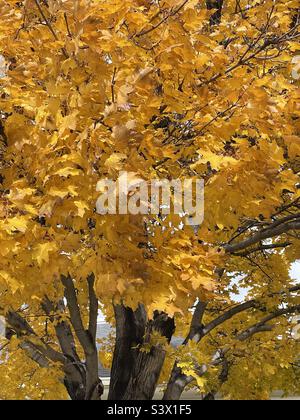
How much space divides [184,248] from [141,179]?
861 millimetres

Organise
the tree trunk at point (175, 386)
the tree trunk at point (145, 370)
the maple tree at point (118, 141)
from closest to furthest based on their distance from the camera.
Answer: the maple tree at point (118, 141) → the tree trunk at point (145, 370) → the tree trunk at point (175, 386)

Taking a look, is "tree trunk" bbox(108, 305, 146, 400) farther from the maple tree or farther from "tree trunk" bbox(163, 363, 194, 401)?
the maple tree

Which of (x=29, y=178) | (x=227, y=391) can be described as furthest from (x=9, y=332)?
(x=227, y=391)

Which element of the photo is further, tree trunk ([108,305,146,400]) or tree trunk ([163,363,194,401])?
tree trunk ([163,363,194,401])

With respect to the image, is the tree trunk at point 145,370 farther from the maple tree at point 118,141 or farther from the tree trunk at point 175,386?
the maple tree at point 118,141

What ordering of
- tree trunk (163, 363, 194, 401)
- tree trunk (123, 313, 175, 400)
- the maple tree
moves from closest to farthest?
the maple tree < tree trunk (123, 313, 175, 400) < tree trunk (163, 363, 194, 401)

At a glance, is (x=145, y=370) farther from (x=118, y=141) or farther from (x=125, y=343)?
(x=118, y=141)

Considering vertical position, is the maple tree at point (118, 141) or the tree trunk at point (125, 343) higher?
the maple tree at point (118, 141)

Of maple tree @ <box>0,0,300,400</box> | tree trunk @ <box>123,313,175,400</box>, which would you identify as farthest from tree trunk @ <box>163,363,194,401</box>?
maple tree @ <box>0,0,300,400</box>

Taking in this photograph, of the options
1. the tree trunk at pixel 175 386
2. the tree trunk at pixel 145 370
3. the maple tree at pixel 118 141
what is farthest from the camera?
the tree trunk at pixel 175 386

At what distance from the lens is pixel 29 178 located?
389cm

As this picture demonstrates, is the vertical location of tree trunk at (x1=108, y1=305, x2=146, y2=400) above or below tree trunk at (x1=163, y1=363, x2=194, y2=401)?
above

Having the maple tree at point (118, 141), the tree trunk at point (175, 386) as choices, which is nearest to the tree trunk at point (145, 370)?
the tree trunk at point (175, 386)

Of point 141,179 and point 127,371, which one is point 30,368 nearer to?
point 127,371
